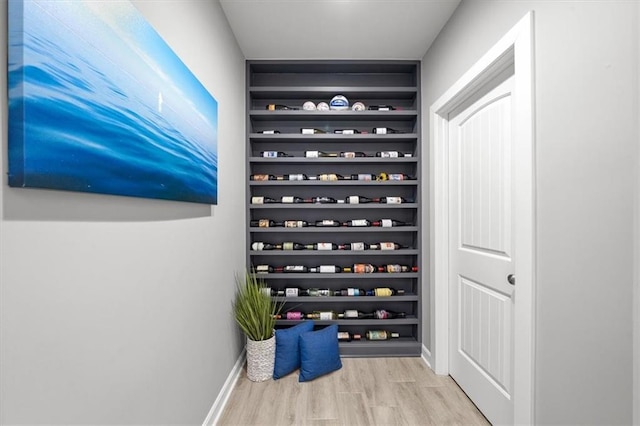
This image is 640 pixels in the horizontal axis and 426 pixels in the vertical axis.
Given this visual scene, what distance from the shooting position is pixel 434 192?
237 cm

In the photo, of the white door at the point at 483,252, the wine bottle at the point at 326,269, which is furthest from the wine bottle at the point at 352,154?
the wine bottle at the point at 326,269

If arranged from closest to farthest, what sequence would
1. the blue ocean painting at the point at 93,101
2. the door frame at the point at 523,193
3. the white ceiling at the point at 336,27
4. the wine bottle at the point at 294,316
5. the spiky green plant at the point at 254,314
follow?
the blue ocean painting at the point at 93,101 → the door frame at the point at 523,193 → the white ceiling at the point at 336,27 → the spiky green plant at the point at 254,314 → the wine bottle at the point at 294,316

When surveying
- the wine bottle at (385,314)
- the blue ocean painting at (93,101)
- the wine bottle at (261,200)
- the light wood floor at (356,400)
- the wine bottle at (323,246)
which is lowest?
the light wood floor at (356,400)

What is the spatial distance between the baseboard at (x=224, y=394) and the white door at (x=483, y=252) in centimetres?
159

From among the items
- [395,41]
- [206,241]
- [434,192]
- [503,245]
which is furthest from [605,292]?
[395,41]

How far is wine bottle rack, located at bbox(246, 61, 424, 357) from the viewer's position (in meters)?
2.64

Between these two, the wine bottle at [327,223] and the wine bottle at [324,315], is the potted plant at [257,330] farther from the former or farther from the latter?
the wine bottle at [327,223]

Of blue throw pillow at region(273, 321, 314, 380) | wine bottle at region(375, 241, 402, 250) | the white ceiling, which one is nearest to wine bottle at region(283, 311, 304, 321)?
blue throw pillow at region(273, 321, 314, 380)

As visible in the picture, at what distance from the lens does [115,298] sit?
929 mm

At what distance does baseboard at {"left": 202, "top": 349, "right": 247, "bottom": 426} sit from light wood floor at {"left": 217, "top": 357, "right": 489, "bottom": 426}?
0.12 feet

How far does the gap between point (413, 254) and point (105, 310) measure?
231cm

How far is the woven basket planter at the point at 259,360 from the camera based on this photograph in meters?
2.19

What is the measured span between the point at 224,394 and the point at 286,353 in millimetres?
499

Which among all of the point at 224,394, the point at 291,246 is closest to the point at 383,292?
the point at 291,246
